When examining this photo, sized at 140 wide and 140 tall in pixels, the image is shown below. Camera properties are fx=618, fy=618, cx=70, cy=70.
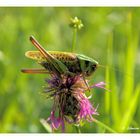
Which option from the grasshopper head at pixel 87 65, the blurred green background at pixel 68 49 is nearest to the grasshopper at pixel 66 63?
the grasshopper head at pixel 87 65

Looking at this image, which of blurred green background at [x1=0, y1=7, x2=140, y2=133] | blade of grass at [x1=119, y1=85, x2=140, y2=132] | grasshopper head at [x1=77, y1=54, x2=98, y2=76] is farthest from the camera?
blurred green background at [x1=0, y1=7, x2=140, y2=133]

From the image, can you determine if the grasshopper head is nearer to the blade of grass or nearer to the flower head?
the flower head

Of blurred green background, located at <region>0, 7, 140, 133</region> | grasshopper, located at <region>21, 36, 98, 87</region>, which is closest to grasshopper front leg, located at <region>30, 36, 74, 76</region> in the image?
grasshopper, located at <region>21, 36, 98, 87</region>

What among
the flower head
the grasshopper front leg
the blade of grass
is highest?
the grasshopper front leg

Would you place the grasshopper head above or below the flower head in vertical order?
above

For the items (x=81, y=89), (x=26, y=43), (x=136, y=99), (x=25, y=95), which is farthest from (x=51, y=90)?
(x=26, y=43)

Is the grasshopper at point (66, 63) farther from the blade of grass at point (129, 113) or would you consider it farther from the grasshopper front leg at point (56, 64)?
the blade of grass at point (129, 113)
